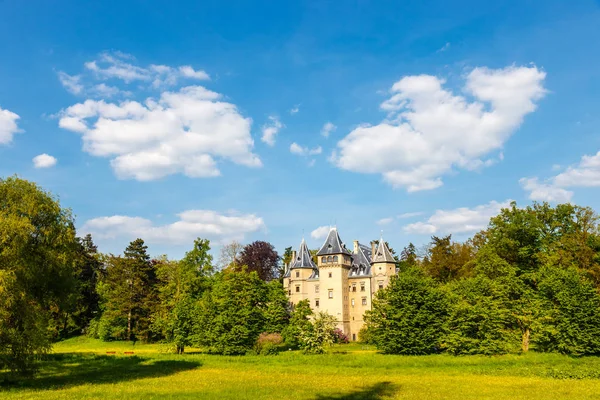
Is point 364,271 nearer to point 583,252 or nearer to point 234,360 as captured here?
point 583,252

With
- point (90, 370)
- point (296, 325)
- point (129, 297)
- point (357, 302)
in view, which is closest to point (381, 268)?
point (357, 302)

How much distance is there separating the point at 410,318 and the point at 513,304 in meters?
11.5

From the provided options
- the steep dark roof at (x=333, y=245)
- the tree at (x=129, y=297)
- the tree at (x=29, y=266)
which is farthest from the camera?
the steep dark roof at (x=333, y=245)

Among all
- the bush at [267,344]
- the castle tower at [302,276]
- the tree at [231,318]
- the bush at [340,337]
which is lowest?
the bush at [340,337]

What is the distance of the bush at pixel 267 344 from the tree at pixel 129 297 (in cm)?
2011

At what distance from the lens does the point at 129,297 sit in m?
65.5

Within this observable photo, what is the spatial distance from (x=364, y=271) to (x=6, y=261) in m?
55.3

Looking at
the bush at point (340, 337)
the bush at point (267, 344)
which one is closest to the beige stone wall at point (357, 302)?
the bush at point (340, 337)

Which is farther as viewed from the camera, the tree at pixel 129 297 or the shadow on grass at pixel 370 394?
the tree at pixel 129 297

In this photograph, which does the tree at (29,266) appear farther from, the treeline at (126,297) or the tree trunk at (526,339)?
the tree trunk at (526,339)

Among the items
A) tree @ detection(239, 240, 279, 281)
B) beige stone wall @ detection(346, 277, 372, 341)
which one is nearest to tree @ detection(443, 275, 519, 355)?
beige stone wall @ detection(346, 277, 372, 341)

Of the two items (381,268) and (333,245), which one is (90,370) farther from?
A: (381,268)

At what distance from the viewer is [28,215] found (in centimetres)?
2847

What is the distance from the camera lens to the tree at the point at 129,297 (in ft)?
213
